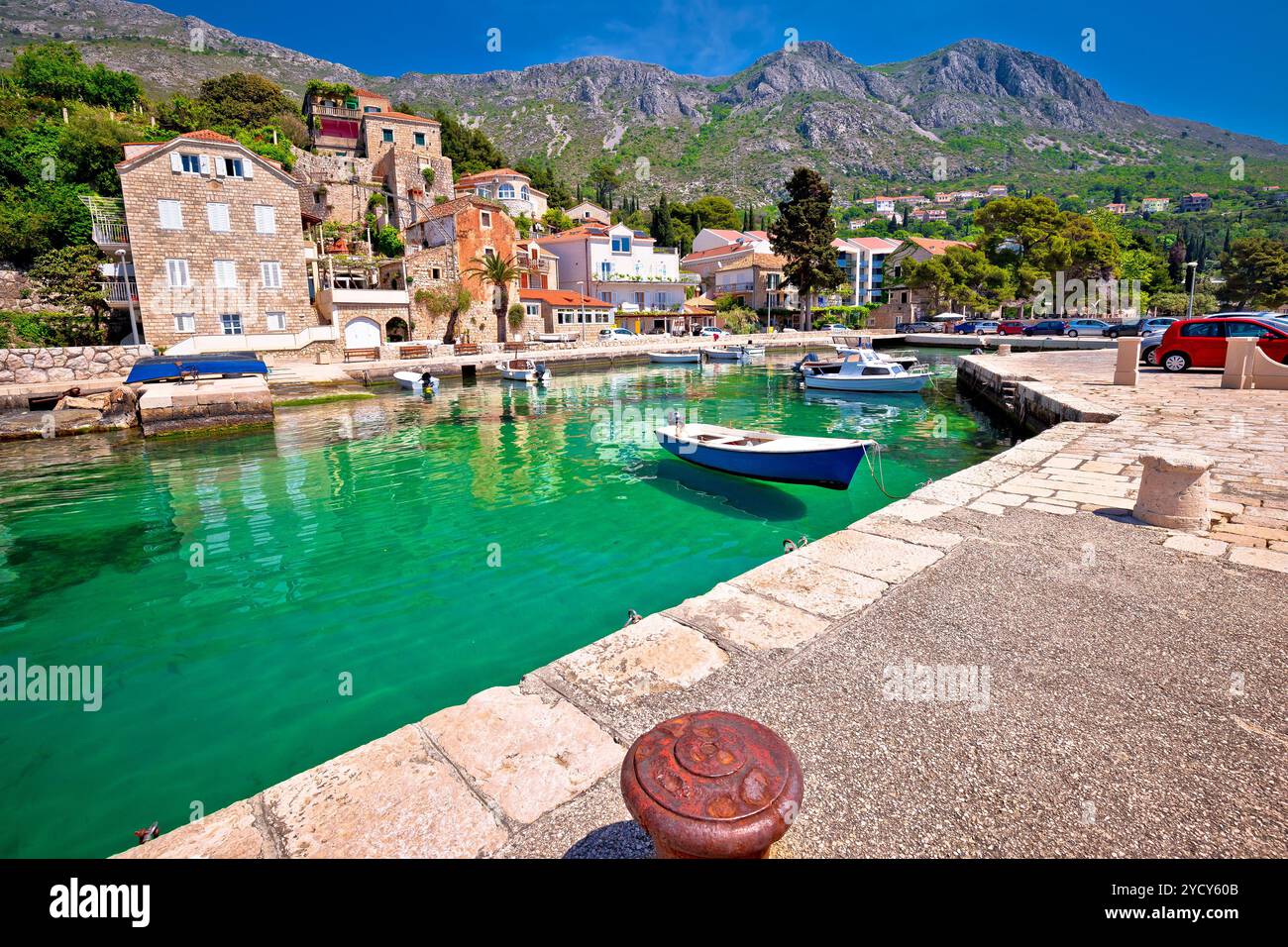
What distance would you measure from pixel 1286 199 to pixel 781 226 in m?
136

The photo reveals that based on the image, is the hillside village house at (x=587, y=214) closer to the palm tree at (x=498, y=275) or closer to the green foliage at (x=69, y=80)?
the palm tree at (x=498, y=275)

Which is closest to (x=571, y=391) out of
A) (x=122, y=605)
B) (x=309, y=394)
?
(x=309, y=394)

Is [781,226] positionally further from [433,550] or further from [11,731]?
[11,731]

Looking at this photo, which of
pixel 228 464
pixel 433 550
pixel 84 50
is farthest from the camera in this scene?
pixel 84 50

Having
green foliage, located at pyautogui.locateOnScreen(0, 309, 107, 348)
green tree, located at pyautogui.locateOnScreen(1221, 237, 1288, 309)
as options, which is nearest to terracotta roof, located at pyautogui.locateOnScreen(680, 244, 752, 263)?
green tree, located at pyautogui.locateOnScreen(1221, 237, 1288, 309)

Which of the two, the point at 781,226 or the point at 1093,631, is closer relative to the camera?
the point at 1093,631

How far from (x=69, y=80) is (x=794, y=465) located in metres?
71.0

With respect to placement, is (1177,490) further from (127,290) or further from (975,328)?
(975,328)

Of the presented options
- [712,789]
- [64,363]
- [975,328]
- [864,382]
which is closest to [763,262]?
[975,328]

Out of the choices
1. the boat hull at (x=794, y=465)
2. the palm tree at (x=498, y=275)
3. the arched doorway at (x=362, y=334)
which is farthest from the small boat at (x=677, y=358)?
the boat hull at (x=794, y=465)

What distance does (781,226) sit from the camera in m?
58.7

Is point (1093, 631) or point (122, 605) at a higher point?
point (1093, 631)

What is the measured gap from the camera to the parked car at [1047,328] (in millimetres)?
46844

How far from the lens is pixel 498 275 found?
150ft
